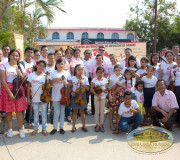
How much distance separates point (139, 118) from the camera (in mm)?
4277

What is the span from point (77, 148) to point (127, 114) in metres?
1.46

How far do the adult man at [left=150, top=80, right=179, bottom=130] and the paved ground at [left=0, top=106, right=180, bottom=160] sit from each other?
394 mm

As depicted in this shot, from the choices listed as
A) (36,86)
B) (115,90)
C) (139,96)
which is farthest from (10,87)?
(139,96)

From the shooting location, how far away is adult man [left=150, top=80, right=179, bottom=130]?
4.41 meters

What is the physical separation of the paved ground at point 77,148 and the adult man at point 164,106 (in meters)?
0.39

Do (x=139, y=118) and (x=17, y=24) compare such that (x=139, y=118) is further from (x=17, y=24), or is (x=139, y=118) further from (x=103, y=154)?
(x=17, y=24)

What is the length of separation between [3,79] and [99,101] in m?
2.26

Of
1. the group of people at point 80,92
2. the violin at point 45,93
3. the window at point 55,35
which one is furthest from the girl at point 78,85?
the window at point 55,35

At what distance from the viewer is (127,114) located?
4.41m

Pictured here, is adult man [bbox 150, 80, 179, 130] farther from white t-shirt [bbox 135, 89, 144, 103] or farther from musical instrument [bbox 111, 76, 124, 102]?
musical instrument [bbox 111, 76, 124, 102]

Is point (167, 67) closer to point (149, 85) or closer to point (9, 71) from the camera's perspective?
point (149, 85)

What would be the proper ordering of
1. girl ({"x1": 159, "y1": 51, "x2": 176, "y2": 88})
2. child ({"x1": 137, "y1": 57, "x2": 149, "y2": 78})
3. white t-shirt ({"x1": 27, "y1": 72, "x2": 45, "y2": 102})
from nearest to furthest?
1. white t-shirt ({"x1": 27, "y1": 72, "x2": 45, "y2": 102})
2. girl ({"x1": 159, "y1": 51, "x2": 176, "y2": 88})
3. child ({"x1": 137, "y1": 57, "x2": 149, "y2": 78})

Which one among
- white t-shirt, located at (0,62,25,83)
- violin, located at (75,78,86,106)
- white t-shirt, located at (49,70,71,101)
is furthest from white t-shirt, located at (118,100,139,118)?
white t-shirt, located at (0,62,25,83)

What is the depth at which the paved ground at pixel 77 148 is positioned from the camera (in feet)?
11.0
